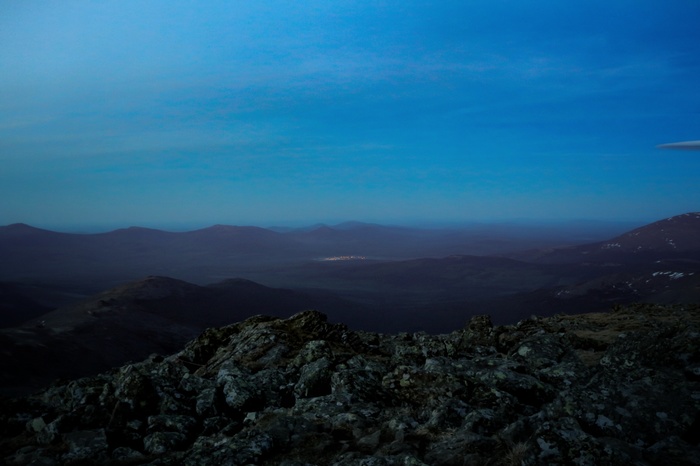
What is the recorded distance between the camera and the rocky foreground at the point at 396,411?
8903 mm

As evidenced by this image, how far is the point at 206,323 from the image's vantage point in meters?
162

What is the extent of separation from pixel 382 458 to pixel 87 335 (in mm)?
138691

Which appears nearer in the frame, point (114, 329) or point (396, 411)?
point (396, 411)

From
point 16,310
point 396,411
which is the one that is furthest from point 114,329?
point 396,411

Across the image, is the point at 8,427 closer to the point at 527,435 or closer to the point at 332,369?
the point at 332,369

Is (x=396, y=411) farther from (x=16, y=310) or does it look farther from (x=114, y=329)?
(x=16, y=310)

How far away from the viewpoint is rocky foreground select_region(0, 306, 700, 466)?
8.90 metres

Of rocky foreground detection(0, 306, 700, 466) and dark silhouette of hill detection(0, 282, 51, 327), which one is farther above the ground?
rocky foreground detection(0, 306, 700, 466)

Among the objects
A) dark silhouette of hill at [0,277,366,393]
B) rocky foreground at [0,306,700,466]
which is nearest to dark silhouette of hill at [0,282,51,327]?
dark silhouette of hill at [0,277,366,393]

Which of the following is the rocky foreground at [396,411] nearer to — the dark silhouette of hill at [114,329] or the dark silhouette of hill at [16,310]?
the dark silhouette of hill at [114,329]

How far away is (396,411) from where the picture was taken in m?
12.9

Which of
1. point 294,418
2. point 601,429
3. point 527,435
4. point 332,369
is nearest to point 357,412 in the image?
point 294,418

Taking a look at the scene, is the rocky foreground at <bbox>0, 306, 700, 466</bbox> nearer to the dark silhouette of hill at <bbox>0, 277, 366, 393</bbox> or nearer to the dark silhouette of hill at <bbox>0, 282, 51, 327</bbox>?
the dark silhouette of hill at <bbox>0, 277, 366, 393</bbox>

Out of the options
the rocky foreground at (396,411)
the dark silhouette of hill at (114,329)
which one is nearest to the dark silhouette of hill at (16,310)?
the dark silhouette of hill at (114,329)
